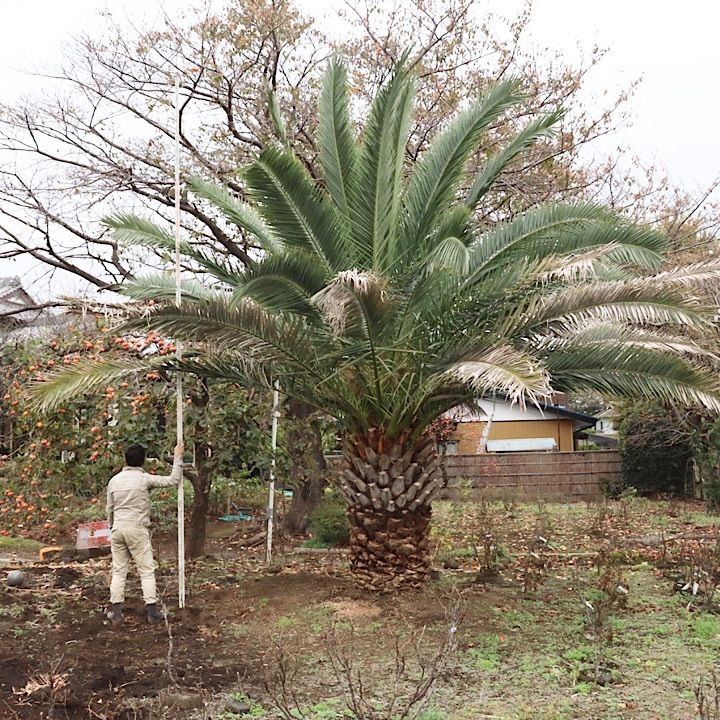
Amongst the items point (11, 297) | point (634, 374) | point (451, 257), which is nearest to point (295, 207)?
point (451, 257)

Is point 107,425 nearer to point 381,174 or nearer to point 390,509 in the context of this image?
point 390,509

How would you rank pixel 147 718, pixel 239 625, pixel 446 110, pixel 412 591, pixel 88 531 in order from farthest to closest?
pixel 446 110 < pixel 88 531 < pixel 412 591 < pixel 239 625 < pixel 147 718

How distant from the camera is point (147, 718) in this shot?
509 cm

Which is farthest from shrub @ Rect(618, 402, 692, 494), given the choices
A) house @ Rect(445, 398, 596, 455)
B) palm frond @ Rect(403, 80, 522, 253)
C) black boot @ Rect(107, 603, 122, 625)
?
black boot @ Rect(107, 603, 122, 625)

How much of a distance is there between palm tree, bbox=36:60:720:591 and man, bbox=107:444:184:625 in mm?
1095

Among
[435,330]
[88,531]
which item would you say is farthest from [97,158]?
[435,330]

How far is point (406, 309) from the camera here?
25.9 ft

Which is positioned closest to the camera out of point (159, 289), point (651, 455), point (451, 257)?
point (451, 257)

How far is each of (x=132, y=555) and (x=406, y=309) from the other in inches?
136

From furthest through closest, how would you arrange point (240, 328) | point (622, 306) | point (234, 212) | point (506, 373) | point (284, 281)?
point (234, 212) → point (240, 328) → point (284, 281) → point (622, 306) → point (506, 373)

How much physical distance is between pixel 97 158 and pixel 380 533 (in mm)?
8883

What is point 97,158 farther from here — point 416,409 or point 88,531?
point 416,409

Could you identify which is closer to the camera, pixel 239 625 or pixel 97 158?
pixel 239 625

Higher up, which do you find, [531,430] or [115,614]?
[531,430]
